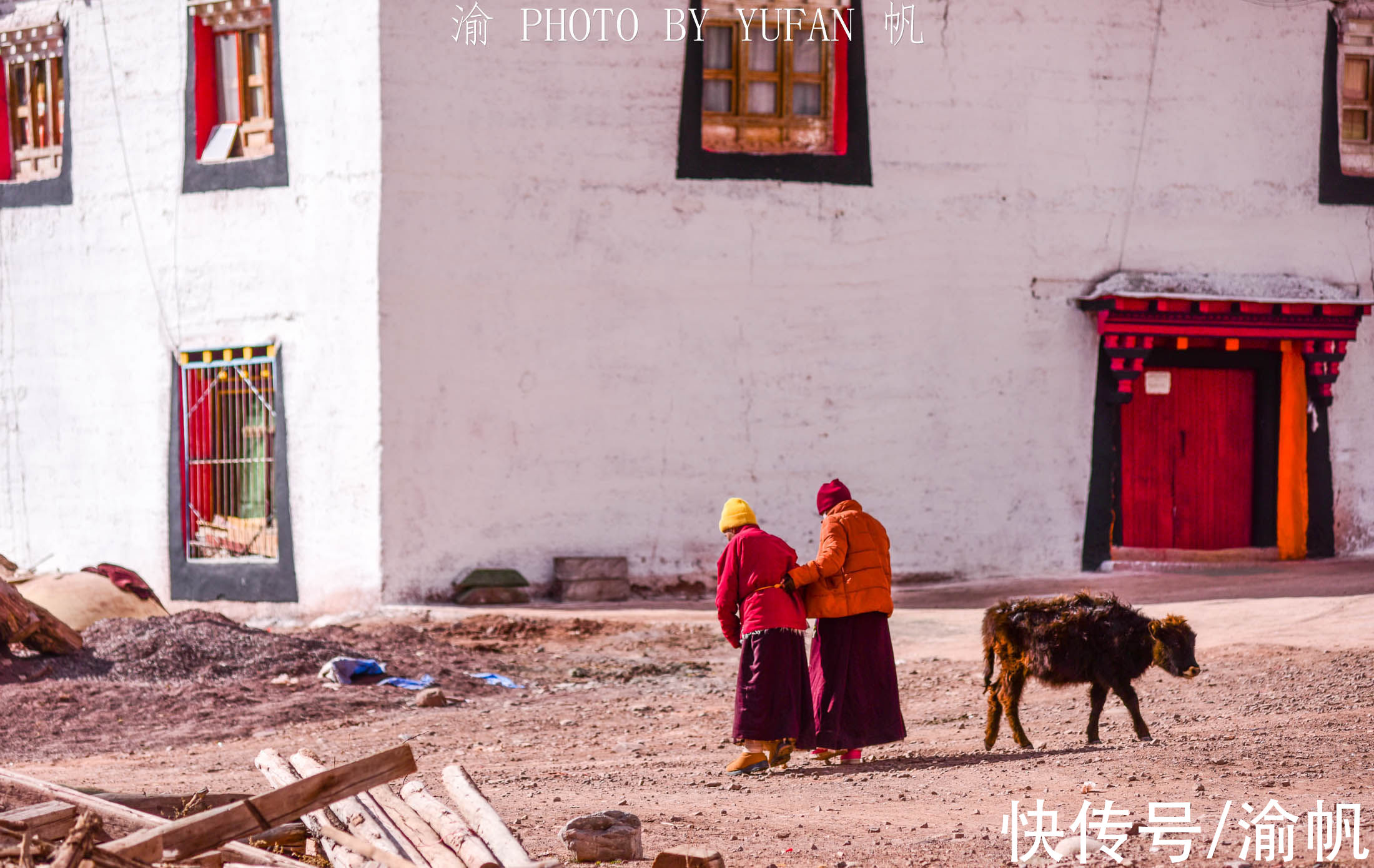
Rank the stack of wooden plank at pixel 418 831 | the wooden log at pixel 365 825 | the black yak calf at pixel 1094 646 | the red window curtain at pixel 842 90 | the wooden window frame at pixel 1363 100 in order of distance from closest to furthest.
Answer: the stack of wooden plank at pixel 418 831 < the wooden log at pixel 365 825 < the black yak calf at pixel 1094 646 < the red window curtain at pixel 842 90 < the wooden window frame at pixel 1363 100

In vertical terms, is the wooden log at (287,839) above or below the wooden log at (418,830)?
below

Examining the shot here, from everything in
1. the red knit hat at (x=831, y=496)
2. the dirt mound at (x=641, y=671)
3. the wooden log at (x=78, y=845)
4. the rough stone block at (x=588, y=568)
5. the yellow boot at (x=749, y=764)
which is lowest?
the dirt mound at (x=641, y=671)

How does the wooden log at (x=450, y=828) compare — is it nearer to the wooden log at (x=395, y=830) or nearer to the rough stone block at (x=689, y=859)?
the wooden log at (x=395, y=830)

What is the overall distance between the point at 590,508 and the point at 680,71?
4078 mm

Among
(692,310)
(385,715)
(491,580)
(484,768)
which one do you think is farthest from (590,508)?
(484,768)

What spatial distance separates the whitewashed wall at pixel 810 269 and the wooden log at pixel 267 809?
9050mm

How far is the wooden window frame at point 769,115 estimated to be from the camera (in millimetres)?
14109

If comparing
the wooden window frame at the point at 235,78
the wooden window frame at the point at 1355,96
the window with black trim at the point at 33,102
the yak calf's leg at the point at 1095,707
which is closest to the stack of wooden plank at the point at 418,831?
the yak calf's leg at the point at 1095,707

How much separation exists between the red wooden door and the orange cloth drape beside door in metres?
0.30

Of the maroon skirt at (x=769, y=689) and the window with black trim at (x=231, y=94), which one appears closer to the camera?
the maroon skirt at (x=769, y=689)

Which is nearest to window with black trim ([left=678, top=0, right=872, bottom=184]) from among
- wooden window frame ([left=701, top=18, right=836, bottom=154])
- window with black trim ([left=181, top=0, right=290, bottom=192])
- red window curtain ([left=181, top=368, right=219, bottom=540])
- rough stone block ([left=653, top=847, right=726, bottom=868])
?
wooden window frame ([left=701, top=18, right=836, bottom=154])

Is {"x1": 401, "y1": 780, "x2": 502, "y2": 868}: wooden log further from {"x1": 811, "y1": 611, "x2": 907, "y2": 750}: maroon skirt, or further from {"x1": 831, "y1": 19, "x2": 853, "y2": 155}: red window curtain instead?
{"x1": 831, "y1": 19, "x2": 853, "y2": 155}: red window curtain

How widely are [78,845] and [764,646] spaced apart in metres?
3.88

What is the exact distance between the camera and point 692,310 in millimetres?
13977
